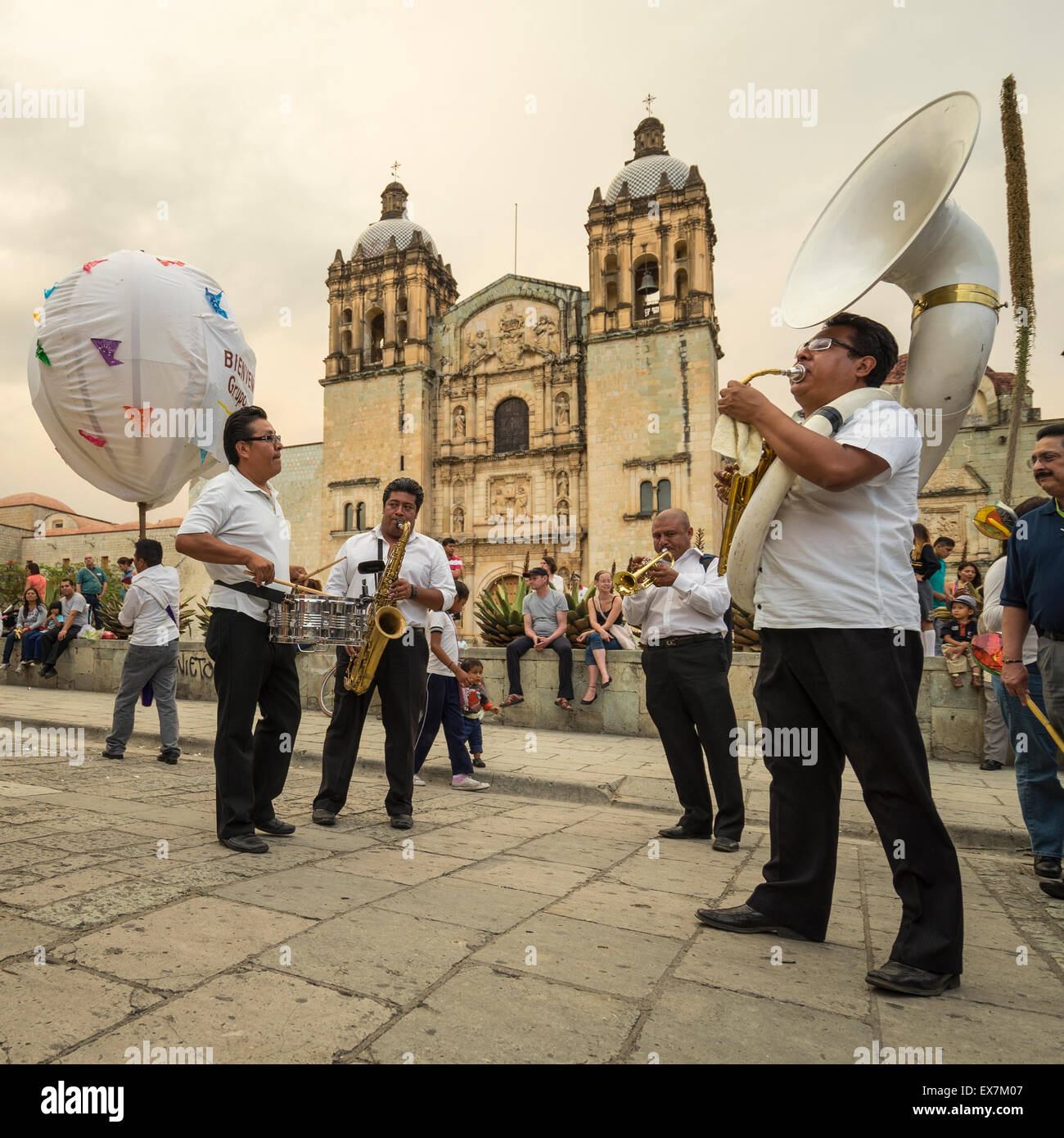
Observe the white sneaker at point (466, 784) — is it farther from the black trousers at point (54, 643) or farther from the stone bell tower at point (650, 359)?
the stone bell tower at point (650, 359)

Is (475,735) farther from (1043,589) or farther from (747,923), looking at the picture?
(1043,589)

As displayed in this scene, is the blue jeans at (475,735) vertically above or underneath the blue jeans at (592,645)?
underneath

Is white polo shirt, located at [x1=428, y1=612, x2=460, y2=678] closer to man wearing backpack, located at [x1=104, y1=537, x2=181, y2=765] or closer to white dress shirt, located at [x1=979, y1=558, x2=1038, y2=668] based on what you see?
man wearing backpack, located at [x1=104, y1=537, x2=181, y2=765]

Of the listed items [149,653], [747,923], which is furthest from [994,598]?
[149,653]

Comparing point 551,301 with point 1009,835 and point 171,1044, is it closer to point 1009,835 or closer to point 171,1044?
point 1009,835

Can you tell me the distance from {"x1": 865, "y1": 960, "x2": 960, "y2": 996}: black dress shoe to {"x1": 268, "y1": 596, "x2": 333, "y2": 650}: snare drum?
2.76 metres

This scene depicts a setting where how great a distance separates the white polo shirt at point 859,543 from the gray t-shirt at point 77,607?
13.1m

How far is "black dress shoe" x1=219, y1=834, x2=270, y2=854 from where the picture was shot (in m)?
3.52

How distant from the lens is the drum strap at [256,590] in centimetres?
372

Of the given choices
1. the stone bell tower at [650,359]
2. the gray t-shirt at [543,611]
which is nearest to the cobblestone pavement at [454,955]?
the gray t-shirt at [543,611]

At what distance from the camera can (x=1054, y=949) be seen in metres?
2.74

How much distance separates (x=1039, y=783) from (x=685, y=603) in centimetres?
199

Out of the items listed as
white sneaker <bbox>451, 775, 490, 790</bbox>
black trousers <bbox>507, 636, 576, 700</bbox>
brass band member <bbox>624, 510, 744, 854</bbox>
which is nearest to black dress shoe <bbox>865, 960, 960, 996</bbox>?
brass band member <bbox>624, 510, 744, 854</bbox>
